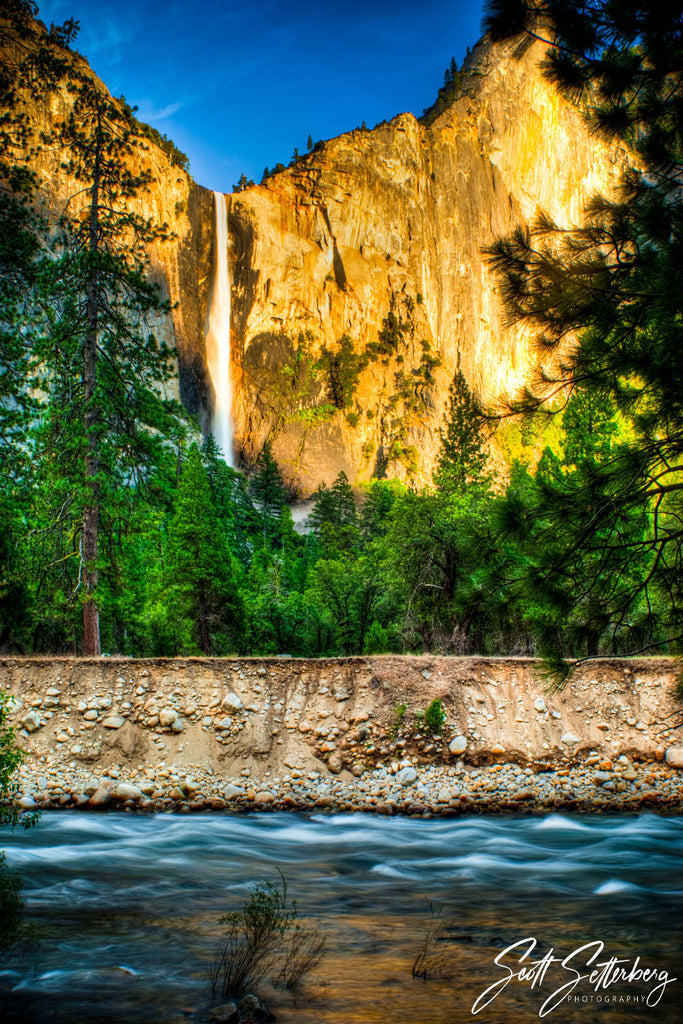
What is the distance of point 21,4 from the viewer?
6297mm

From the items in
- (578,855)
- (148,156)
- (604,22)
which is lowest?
(578,855)

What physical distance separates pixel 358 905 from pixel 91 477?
462 inches

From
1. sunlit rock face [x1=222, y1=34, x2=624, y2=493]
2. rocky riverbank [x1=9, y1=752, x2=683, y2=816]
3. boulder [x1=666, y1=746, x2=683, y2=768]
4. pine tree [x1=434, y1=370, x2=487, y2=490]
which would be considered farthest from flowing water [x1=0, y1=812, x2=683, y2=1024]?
sunlit rock face [x1=222, y1=34, x2=624, y2=493]

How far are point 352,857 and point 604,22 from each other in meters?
10.6

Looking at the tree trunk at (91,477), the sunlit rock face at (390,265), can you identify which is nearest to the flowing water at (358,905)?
the tree trunk at (91,477)

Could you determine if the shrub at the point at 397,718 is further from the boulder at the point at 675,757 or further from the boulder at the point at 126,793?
the boulder at the point at 675,757

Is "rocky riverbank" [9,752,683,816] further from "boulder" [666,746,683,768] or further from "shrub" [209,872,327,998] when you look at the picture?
"shrub" [209,872,327,998]

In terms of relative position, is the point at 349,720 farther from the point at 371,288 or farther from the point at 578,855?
the point at 371,288

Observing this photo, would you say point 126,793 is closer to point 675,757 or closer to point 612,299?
point 675,757

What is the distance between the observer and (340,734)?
567 inches

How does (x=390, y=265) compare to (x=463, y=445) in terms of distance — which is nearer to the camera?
(x=463, y=445)

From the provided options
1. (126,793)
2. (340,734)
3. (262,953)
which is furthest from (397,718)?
(262,953)

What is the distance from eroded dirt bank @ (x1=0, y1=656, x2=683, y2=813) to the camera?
1316 centimetres

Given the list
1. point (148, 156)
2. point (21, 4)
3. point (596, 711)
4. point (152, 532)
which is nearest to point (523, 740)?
point (596, 711)
